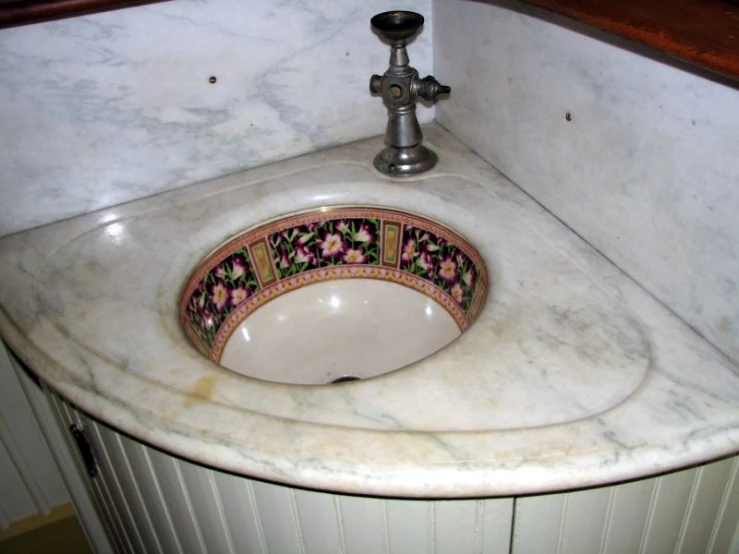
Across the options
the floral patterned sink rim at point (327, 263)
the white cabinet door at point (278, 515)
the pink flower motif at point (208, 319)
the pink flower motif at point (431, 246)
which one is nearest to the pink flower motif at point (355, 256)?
the floral patterned sink rim at point (327, 263)

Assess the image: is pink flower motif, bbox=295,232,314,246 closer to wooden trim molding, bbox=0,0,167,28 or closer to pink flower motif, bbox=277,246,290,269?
pink flower motif, bbox=277,246,290,269

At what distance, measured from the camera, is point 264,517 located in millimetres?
718

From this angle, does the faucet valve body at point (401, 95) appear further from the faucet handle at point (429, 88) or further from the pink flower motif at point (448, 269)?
the pink flower motif at point (448, 269)

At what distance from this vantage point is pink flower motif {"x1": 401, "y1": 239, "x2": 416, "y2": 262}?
3.32ft

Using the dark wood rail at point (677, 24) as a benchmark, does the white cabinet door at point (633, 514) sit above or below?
below

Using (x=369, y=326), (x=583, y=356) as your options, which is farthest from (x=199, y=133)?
(x=583, y=356)

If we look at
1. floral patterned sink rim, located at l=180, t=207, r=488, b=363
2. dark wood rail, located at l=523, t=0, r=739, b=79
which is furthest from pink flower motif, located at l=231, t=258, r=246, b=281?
dark wood rail, located at l=523, t=0, r=739, b=79

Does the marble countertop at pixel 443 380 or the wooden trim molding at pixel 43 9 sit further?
the wooden trim molding at pixel 43 9

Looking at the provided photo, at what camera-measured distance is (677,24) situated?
0.65 m

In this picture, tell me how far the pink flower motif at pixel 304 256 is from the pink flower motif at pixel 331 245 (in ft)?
0.05

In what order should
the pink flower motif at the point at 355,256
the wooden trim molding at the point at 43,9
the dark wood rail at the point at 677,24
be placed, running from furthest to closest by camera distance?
the pink flower motif at the point at 355,256 → the wooden trim molding at the point at 43,9 → the dark wood rail at the point at 677,24

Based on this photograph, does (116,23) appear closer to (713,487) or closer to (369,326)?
(369,326)

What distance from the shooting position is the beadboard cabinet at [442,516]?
67cm

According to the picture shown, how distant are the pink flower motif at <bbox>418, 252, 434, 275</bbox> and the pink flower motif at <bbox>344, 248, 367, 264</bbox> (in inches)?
3.5
